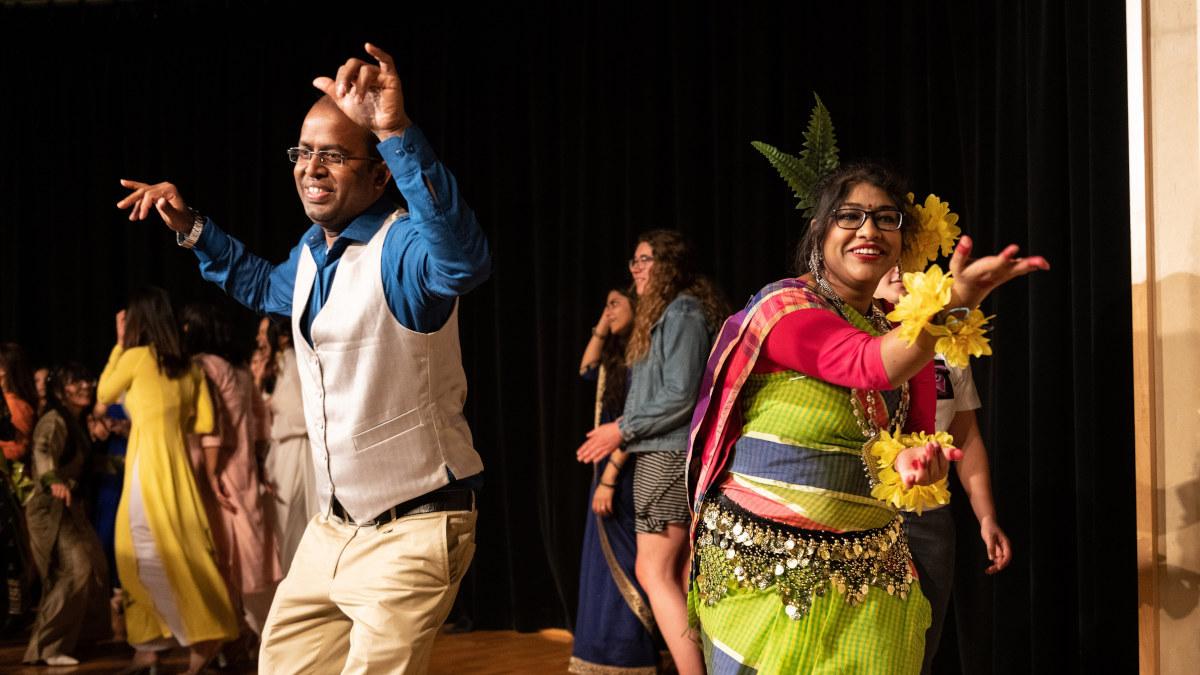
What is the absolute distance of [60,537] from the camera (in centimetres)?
539

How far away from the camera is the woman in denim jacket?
159 inches

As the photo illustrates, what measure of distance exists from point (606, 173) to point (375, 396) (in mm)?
3763

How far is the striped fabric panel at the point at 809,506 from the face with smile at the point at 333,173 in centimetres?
95

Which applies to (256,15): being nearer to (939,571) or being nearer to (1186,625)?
(939,571)

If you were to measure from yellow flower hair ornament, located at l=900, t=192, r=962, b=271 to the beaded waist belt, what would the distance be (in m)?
0.55

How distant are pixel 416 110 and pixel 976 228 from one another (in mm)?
3524

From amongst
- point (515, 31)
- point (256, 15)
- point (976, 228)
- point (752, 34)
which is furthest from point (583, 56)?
point (976, 228)

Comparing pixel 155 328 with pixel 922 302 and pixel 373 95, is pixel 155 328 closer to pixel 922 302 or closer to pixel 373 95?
pixel 373 95

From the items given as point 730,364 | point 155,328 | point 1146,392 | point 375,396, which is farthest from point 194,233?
point 155,328

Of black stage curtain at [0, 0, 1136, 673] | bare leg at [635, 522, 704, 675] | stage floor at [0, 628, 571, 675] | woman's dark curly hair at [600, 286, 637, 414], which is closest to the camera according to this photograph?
black stage curtain at [0, 0, 1136, 673]

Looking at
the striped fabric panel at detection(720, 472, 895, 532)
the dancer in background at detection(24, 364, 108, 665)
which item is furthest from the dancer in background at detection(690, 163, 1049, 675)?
the dancer in background at detection(24, 364, 108, 665)

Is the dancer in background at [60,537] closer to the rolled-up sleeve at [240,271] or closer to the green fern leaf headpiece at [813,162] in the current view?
the rolled-up sleeve at [240,271]

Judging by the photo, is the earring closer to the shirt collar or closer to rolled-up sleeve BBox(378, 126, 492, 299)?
rolled-up sleeve BBox(378, 126, 492, 299)

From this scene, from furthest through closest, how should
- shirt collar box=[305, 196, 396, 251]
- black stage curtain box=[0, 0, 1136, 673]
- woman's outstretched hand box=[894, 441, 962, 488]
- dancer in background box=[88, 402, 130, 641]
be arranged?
dancer in background box=[88, 402, 130, 641] < black stage curtain box=[0, 0, 1136, 673] < shirt collar box=[305, 196, 396, 251] < woman's outstretched hand box=[894, 441, 962, 488]
